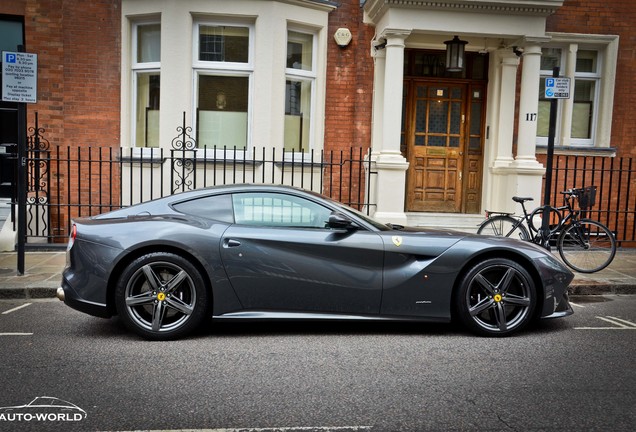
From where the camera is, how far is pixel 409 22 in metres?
9.77

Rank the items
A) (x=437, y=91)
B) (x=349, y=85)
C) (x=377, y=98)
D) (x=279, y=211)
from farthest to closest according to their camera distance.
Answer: (x=437, y=91) < (x=349, y=85) < (x=377, y=98) < (x=279, y=211)

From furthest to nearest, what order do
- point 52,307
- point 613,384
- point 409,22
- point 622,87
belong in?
point 622,87
point 409,22
point 52,307
point 613,384

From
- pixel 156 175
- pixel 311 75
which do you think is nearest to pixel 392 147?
pixel 311 75

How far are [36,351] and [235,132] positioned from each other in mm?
6417

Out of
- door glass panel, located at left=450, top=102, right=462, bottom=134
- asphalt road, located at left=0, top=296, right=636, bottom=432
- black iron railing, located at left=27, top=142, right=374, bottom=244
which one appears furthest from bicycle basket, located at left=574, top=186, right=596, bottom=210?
asphalt road, located at left=0, top=296, right=636, bottom=432

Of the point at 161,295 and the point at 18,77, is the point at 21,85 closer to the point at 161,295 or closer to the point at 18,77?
the point at 18,77

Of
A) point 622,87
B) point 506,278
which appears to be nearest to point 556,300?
point 506,278

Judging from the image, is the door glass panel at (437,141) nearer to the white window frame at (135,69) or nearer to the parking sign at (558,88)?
the parking sign at (558,88)

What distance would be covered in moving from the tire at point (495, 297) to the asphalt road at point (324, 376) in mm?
133

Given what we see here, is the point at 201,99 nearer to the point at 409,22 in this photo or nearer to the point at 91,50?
the point at 91,50

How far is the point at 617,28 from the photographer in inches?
452

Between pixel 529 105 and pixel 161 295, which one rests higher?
pixel 529 105

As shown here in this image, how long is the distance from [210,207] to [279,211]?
1.99 feet

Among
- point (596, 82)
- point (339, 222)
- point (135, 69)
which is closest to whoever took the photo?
point (339, 222)
